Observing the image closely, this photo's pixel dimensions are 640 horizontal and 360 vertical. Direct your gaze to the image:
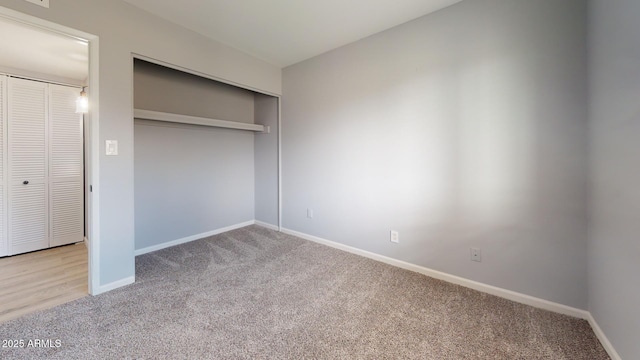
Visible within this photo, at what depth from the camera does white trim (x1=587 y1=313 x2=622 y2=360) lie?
4.59ft

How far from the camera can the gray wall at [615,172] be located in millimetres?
1248

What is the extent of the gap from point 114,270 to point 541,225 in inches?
142

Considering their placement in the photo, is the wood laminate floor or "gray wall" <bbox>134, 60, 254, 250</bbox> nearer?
the wood laminate floor

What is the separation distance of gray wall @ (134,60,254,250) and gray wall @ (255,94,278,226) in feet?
0.44

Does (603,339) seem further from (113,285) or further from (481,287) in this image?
(113,285)

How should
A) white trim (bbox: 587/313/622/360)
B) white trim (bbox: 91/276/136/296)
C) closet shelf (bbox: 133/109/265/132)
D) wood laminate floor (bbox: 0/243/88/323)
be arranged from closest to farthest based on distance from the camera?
white trim (bbox: 587/313/622/360)
wood laminate floor (bbox: 0/243/88/323)
white trim (bbox: 91/276/136/296)
closet shelf (bbox: 133/109/265/132)

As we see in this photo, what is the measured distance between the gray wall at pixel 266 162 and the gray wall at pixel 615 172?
11.2 ft

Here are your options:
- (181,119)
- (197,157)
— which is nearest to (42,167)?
(197,157)

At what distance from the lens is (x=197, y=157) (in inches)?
140

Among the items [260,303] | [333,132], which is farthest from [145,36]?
[260,303]

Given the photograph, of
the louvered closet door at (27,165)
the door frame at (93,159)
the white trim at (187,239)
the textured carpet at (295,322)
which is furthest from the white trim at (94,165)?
the louvered closet door at (27,165)

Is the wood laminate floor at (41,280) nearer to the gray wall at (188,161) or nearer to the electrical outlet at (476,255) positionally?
the gray wall at (188,161)

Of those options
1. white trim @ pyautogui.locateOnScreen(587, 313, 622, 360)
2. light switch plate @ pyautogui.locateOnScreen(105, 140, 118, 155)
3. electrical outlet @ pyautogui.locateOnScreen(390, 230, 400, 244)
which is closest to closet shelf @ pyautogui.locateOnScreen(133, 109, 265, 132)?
light switch plate @ pyautogui.locateOnScreen(105, 140, 118, 155)

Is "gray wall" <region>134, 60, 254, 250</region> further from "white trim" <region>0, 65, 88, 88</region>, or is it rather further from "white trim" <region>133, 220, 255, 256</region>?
"white trim" <region>0, 65, 88, 88</region>
